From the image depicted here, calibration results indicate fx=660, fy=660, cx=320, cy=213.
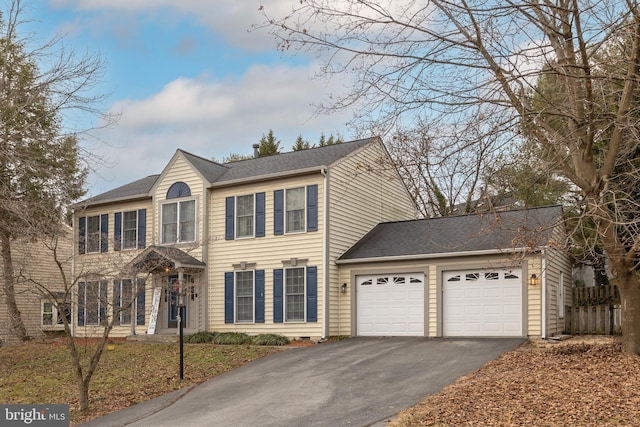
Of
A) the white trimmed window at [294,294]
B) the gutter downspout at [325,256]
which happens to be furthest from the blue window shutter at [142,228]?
the gutter downspout at [325,256]

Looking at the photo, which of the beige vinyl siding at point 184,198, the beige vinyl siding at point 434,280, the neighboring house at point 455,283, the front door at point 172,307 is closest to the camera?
the beige vinyl siding at point 434,280

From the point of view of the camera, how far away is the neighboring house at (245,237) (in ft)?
66.6

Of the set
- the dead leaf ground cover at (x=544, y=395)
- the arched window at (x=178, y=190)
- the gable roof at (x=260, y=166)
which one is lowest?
the dead leaf ground cover at (x=544, y=395)

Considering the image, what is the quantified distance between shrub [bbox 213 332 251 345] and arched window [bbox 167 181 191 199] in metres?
5.15

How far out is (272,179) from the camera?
21.2m

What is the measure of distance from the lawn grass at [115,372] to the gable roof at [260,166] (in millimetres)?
5492

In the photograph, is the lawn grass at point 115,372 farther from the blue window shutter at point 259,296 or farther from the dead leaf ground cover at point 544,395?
the dead leaf ground cover at point 544,395

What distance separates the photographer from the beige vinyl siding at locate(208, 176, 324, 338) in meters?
20.3

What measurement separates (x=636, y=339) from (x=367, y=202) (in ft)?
36.6

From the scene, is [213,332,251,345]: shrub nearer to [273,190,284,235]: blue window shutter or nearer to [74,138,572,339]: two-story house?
[74,138,572,339]: two-story house

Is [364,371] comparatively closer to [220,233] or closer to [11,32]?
[220,233]

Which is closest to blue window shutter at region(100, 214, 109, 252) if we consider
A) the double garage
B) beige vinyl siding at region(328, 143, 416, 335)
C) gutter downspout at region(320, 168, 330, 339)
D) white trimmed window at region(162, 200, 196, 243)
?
white trimmed window at region(162, 200, 196, 243)

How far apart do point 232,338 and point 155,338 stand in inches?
117

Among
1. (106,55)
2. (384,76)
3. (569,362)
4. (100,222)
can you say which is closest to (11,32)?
(106,55)
